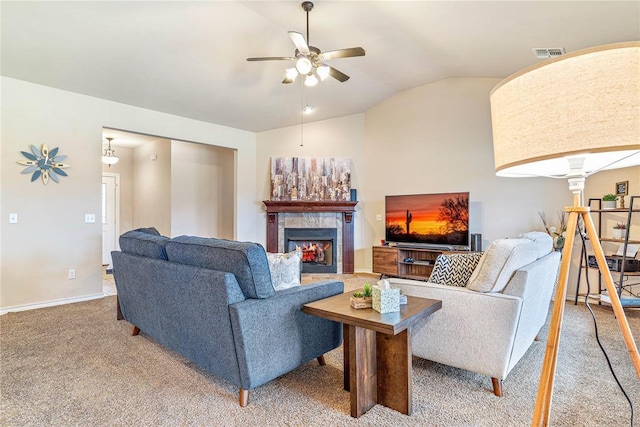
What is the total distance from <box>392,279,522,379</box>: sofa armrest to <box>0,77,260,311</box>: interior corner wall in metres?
4.26

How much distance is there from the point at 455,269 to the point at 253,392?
1573 mm

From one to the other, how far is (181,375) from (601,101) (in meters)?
2.63

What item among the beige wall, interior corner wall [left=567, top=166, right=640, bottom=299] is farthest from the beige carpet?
the beige wall

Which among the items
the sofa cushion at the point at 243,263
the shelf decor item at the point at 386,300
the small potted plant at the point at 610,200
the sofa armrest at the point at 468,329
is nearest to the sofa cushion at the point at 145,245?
the sofa cushion at the point at 243,263

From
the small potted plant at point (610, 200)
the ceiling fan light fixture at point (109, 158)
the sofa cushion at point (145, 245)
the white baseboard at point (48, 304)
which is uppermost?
the ceiling fan light fixture at point (109, 158)

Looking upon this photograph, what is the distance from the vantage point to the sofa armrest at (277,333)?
5.98 feet

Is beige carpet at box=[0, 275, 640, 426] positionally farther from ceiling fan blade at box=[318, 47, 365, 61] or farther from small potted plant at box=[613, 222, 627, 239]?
ceiling fan blade at box=[318, 47, 365, 61]

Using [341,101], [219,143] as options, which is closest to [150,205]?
[219,143]

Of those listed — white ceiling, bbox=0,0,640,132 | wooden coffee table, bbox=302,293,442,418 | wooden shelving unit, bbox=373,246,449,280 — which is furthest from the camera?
wooden shelving unit, bbox=373,246,449,280

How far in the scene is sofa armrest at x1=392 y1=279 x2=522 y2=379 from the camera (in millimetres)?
1915

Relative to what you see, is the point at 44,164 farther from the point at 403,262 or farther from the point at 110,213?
the point at 403,262

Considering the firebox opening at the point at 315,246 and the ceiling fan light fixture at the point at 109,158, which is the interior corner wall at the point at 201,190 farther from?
the firebox opening at the point at 315,246

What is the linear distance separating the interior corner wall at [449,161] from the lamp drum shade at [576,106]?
4048 millimetres

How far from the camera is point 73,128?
4.22 m
